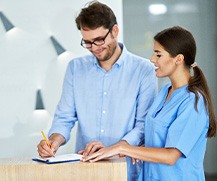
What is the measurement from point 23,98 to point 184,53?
6.34ft

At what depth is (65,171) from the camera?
1848 mm

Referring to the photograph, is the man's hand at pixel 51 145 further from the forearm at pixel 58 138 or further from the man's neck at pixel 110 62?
the man's neck at pixel 110 62

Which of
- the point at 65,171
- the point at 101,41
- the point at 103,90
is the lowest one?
the point at 65,171

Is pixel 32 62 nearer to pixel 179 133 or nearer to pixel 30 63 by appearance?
pixel 30 63

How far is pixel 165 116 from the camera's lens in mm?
2127

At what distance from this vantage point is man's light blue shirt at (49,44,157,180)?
2.37m

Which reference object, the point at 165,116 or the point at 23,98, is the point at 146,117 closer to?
the point at 165,116

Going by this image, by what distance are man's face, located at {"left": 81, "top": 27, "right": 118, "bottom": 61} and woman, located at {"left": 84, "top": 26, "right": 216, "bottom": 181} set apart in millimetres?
277

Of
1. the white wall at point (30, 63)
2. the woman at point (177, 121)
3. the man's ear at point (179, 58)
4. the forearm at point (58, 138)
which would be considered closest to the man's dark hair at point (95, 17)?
the woman at point (177, 121)

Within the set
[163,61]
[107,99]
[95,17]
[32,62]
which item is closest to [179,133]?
[163,61]

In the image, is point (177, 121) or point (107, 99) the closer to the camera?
point (177, 121)

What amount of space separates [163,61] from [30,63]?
6.01 feet

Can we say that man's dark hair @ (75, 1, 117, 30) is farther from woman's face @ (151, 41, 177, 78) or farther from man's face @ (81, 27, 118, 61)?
woman's face @ (151, 41, 177, 78)

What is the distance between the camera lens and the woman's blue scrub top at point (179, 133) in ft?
6.73
